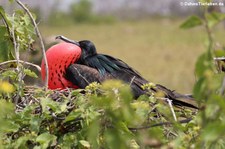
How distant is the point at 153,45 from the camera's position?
43.7 ft

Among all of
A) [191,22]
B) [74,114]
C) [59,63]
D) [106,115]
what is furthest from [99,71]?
[191,22]

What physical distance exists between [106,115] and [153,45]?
1198 centimetres

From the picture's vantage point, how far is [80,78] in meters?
2.81

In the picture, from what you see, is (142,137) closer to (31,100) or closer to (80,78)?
(31,100)

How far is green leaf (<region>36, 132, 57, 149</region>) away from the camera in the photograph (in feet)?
5.30

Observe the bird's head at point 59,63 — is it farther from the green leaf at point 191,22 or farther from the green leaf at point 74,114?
the green leaf at point 191,22

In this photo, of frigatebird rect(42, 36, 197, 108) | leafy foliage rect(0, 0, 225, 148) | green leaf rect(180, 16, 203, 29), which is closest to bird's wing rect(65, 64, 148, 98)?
frigatebird rect(42, 36, 197, 108)

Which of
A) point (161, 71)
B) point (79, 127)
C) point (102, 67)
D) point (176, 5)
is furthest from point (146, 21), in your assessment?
point (79, 127)

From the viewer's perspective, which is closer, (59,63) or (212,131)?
(212,131)

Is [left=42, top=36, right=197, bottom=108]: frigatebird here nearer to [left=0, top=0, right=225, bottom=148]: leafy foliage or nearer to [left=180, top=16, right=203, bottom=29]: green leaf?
[left=0, top=0, right=225, bottom=148]: leafy foliage

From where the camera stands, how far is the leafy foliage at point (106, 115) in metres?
1.25

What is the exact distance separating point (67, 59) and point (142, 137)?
1.55 m

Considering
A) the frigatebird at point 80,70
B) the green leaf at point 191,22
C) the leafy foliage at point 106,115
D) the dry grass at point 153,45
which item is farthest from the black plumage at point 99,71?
the dry grass at point 153,45

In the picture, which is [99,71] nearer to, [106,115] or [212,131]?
[106,115]
